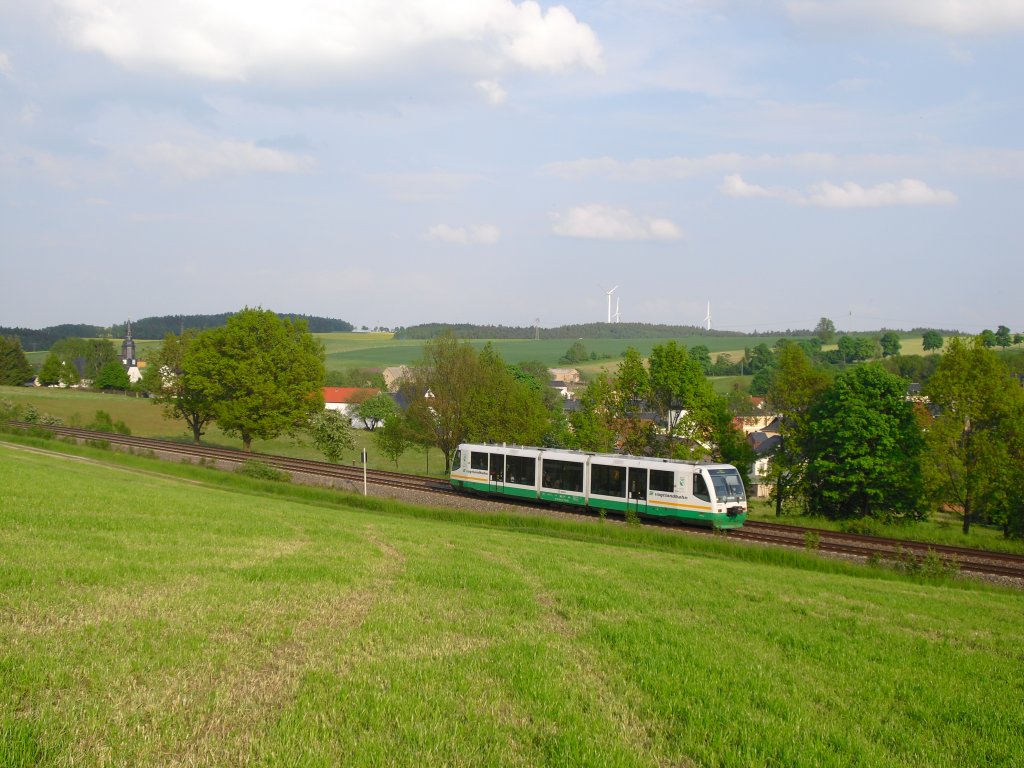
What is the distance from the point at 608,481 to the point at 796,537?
26.0ft

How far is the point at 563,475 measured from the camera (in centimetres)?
3612

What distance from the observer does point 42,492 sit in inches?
835

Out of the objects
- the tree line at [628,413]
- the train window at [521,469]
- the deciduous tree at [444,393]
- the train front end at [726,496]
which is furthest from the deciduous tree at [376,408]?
the train front end at [726,496]

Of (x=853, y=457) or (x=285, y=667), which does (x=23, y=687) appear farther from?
(x=853, y=457)

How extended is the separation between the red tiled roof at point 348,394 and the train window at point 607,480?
8525 centimetres

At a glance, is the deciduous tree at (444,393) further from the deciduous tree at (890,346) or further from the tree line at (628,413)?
the deciduous tree at (890,346)

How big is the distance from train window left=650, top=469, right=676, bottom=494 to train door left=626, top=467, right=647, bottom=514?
0.36 meters

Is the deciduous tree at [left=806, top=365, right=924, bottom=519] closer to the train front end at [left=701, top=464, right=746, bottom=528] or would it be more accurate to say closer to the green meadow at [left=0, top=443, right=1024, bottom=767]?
the train front end at [left=701, top=464, right=746, bottom=528]

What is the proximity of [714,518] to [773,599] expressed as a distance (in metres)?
16.6

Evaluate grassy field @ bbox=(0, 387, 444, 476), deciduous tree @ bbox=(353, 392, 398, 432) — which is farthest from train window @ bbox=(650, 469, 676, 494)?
deciduous tree @ bbox=(353, 392, 398, 432)

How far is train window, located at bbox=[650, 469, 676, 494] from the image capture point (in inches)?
1256

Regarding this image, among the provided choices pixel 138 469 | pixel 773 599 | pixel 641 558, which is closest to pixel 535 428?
pixel 138 469

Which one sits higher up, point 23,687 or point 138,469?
point 23,687

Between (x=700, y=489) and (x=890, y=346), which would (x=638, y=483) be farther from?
(x=890, y=346)
